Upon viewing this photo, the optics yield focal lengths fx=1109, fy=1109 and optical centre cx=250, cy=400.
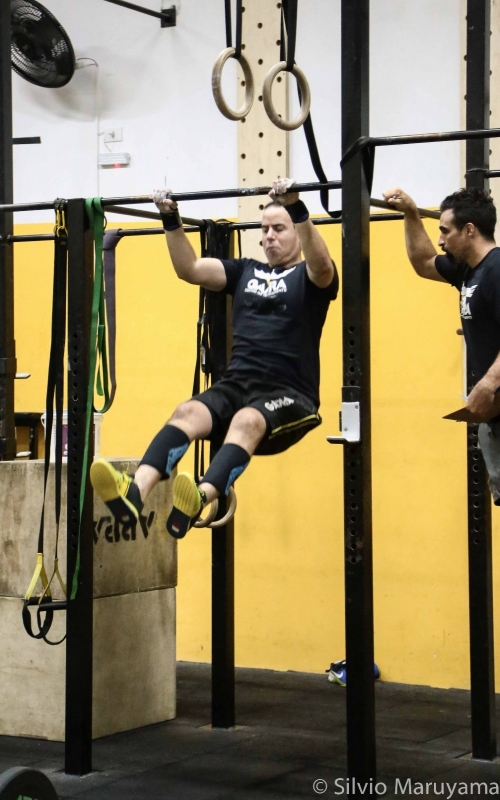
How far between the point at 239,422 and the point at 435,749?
1.60 metres

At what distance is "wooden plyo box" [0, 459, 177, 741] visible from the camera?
4.42 meters

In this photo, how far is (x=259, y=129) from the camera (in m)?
5.74

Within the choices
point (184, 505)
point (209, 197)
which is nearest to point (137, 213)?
point (209, 197)

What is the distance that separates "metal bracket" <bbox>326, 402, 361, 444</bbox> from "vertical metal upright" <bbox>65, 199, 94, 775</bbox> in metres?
1.04

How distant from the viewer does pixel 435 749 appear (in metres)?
4.26

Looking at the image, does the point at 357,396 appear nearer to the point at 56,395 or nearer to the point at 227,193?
the point at 227,193

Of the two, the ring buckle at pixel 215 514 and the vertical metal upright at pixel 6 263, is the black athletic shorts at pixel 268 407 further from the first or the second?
the vertical metal upright at pixel 6 263

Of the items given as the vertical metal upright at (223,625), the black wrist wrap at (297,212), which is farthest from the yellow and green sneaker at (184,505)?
the vertical metal upright at (223,625)

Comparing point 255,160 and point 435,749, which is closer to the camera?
point 435,749

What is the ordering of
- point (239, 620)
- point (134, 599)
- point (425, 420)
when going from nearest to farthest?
point (134, 599), point (425, 420), point (239, 620)

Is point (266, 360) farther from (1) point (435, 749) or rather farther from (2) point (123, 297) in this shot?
(2) point (123, 297)

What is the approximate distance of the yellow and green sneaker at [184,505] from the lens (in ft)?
10.9

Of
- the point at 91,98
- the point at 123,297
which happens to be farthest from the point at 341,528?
the point at 91,98

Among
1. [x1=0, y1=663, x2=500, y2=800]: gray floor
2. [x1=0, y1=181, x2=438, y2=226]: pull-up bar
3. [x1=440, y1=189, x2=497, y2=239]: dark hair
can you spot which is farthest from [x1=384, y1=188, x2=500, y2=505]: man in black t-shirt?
[x1=0, y1=663, x2=500, y2=800]: gray floor
